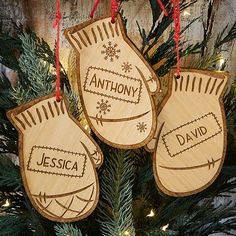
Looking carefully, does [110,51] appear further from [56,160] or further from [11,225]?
[11,225]

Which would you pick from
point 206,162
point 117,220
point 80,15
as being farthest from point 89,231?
point 80,15

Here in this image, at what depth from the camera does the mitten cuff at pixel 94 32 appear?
0.61m

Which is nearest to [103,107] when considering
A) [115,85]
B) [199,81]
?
[115,85]

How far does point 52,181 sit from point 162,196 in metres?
0.19

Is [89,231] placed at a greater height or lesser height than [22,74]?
lesser

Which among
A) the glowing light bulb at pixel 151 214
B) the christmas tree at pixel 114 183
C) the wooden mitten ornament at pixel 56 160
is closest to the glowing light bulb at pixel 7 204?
the christmas tree at pixel 114 183

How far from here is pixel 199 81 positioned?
65 cm

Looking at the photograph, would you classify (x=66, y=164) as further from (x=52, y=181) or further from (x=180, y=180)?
(x=180, y=180)

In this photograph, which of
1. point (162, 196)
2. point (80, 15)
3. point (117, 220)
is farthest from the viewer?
point (80, 15)

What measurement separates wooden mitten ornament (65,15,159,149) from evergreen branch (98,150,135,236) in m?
0.04

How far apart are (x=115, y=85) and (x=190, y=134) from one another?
0.13 metres

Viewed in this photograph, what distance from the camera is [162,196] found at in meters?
0.72

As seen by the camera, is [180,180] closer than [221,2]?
Yes

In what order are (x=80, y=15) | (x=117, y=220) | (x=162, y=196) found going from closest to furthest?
(x=117, y=220) < (x=162, y=196) < (x=80, y=15)
